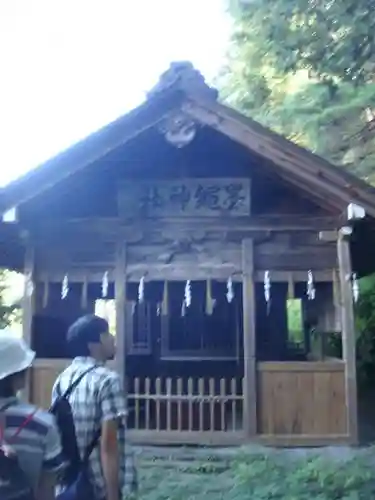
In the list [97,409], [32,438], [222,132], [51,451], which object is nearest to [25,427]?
[32,438]

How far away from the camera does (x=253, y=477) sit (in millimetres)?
8234

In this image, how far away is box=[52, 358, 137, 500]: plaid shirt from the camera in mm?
3947

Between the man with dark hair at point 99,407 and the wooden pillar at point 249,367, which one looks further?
the wooden pillar at point 249,367

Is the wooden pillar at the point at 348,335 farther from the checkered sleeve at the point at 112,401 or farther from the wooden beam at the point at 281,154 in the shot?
the checkered sleeve at the point at 112,401

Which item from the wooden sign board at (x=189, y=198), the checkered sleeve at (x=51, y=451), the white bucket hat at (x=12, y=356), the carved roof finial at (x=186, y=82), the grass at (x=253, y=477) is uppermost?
the carved roof finial at (x=186, y=82)

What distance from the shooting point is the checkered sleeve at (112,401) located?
3975 millimetres

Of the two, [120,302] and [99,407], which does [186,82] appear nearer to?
[120,302]

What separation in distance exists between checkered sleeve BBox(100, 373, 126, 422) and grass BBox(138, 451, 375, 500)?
385cm

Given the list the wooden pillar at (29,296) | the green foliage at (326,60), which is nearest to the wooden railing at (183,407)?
the wooden pillar at (29,296)

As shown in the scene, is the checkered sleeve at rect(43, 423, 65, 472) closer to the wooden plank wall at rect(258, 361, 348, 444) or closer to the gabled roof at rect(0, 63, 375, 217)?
the wooden plank wall at rect(258, 361, 348, 444)

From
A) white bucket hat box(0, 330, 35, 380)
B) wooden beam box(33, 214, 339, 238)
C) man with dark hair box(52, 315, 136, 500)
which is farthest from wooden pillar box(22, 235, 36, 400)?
white bucket hat box(0, 330, 35, 380)

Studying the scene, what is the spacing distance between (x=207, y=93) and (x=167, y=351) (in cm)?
615

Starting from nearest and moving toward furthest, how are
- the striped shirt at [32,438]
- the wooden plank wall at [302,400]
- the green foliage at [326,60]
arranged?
the striped shirt at [32,438]
the green foliage at [326,60]
the wooden plank wall at [302,400]

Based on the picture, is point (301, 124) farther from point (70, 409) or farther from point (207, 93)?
point (70, 409)
